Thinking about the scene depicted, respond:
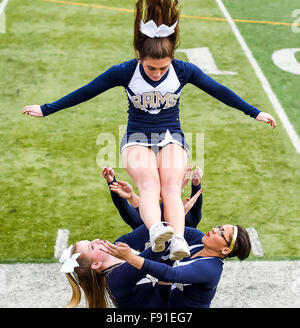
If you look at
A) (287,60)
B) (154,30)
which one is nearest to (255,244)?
(154,30)

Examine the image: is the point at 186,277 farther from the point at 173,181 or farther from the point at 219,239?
the point at 173,181

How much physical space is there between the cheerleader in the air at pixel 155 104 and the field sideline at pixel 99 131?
2.75 metres

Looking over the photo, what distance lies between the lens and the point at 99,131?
33.0 ft

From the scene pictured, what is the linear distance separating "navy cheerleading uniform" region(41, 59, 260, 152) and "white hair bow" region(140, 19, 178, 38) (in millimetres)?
519

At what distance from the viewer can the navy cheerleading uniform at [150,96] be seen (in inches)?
208

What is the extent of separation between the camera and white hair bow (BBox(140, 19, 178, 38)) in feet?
15.8

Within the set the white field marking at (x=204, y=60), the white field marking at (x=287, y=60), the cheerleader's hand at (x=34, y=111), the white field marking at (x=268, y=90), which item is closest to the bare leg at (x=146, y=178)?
the cheerleader's hand at (x=34, y=111)

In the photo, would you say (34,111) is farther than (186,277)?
Yes

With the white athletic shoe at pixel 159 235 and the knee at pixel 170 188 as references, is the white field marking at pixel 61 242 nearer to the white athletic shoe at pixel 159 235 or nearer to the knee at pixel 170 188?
the knee at pixel 170 188

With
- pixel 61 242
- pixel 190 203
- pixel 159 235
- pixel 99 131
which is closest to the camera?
pixel 159 235

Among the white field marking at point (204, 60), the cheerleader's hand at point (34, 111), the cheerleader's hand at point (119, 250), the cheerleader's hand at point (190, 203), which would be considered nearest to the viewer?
the cheerleader's hand at point (119, 250)

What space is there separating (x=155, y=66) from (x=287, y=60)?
8.16 meters

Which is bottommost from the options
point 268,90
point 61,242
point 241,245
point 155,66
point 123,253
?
point 61,242
